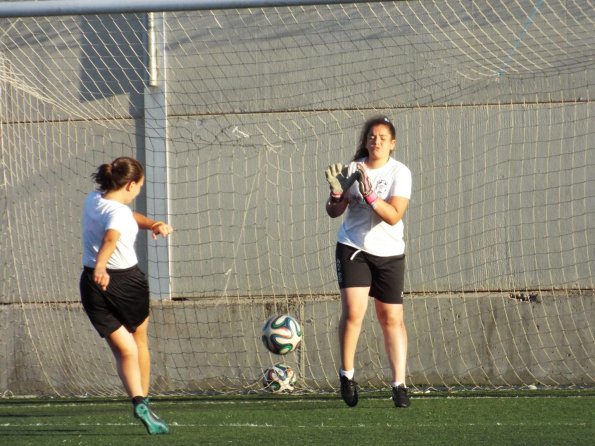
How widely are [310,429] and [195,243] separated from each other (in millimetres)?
3330

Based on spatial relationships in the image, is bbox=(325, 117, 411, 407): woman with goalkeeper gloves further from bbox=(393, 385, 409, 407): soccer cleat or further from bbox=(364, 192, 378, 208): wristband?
bbox=(364, 192, 378, 208): wristband

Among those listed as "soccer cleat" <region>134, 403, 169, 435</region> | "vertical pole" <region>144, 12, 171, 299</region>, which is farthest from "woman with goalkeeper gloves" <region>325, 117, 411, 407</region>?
"vertical pole" <region>144, 12, 171, 299</region>

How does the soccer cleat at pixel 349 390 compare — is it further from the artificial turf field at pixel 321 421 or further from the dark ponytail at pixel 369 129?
the dark ponytail at pixel 369 129

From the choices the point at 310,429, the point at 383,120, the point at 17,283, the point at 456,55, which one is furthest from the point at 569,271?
the point at 17,283

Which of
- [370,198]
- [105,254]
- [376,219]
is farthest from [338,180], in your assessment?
[105,254]

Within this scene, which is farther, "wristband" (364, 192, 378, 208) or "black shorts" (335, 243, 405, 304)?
"black shorts" (335, 243, 405, 304)

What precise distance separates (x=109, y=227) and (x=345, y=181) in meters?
1.54

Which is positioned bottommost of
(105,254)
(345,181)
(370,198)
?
(105,254)

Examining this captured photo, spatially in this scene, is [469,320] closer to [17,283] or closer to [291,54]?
[291,54]

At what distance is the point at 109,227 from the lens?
5.85m

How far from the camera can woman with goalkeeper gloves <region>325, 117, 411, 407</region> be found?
6.72m

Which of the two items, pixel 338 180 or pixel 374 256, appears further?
pixel 374 256

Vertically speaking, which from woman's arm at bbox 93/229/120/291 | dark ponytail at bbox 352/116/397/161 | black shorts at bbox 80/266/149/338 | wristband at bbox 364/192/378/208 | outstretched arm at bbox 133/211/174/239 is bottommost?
black shorts at bbox 80/266/149/338

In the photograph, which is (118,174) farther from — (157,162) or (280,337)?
(157,162)
